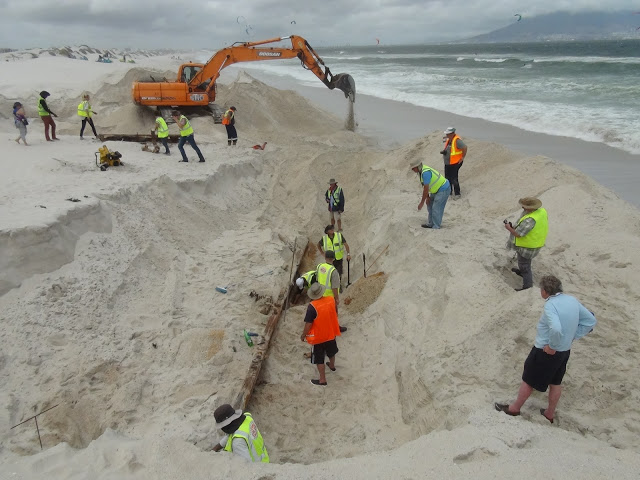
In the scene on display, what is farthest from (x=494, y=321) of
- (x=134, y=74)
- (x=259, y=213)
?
(x=134, y=74)

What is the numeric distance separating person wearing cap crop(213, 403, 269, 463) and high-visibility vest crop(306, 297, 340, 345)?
5.42 feet

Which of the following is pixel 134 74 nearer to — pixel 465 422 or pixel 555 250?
pixel 555 250

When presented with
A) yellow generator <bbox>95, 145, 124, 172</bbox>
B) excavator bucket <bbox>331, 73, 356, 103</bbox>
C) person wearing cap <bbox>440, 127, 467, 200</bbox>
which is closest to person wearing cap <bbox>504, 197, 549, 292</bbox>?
person wearing cap <bbox>440, 127, 467, 200</bbox>

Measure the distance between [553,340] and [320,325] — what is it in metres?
2.56

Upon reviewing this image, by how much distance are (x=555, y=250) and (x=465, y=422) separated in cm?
392

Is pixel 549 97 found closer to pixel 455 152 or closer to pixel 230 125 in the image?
pixel 455 152

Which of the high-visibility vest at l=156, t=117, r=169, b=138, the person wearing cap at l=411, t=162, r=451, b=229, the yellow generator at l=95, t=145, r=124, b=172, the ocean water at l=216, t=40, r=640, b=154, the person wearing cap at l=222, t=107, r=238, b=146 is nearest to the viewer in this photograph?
the person wearing cap at l=411, t=162, r=451, b=229

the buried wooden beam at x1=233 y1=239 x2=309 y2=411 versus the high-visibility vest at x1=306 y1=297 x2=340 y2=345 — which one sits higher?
the high-visibility vest at x1=306 y1=297 x2=340 y2=345

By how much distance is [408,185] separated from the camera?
10398 millimetres

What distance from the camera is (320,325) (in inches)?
209

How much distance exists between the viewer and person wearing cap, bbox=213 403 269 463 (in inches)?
144

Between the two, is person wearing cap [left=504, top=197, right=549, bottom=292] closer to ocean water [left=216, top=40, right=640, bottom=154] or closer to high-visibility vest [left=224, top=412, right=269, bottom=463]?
high-visibility vest [left=224, top=412, right=269, bottom=463]

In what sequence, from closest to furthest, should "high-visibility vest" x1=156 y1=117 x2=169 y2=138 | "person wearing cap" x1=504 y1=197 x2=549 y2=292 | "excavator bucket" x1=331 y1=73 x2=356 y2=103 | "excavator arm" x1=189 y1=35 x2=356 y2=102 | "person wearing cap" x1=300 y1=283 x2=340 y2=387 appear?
"person wearing cap" x1=300 y1=283 x2=340 y2=387 → "person wearing cap" x1=504 y1=197 x2=549 y2=292 → "high-visibility vest" x1=156 y1=117 x2=169 y2=138 → "excavator arm" x1=189 y1=35 x2=356 y2=102 → "excavator bucket" x1=331 y1=73 x2=356 y2=103

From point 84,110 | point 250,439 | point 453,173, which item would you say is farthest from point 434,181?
point 84,110
